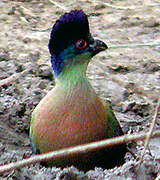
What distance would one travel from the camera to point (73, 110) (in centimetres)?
290

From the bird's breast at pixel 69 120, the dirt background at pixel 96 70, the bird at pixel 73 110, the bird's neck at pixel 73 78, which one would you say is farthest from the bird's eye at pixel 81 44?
the dirt background at pixel 96 70

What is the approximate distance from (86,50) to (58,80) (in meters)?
0.32

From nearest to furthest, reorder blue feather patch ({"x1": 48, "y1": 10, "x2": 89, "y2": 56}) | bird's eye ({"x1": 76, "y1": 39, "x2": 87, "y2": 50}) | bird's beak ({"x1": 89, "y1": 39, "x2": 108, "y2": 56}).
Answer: blue feather patch ({"x1": 48, "y1": 10, "x2": 89, "y2": 56}) → bird's eye ({"x1": 76, "y1": 39, "x2": 87, "y2": 50}) → bird's beak ({"x1": 89, "y1": 39, "x2": 108, "y2": 56})

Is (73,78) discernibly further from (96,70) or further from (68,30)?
(96,70)

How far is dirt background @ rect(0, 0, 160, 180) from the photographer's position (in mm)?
2850

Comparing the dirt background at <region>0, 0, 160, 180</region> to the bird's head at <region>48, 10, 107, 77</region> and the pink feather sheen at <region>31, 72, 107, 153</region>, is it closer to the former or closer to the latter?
the pink feather sheen at <region>31, 72, 107, 153</region>

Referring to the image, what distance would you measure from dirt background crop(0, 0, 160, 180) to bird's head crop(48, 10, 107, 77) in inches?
16.4

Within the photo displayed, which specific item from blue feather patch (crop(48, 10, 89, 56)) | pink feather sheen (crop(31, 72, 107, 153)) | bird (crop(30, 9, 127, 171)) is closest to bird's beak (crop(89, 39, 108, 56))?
bird (crop(30, 9, 127, 171))

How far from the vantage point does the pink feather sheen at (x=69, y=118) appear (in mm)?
2844

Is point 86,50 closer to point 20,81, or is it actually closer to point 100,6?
point 20,81

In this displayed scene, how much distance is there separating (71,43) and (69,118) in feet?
1.86

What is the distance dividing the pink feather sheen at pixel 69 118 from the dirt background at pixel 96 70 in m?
0.23

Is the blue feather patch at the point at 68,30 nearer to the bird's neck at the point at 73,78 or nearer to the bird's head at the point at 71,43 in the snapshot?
the bird's head at the point at 71,43

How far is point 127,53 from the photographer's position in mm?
5520
